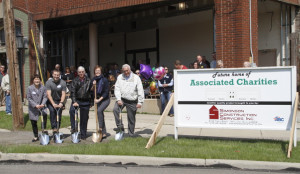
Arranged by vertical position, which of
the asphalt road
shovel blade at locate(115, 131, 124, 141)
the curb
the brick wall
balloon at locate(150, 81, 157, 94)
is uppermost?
the brick wall

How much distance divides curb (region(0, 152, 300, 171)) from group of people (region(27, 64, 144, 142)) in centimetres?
145

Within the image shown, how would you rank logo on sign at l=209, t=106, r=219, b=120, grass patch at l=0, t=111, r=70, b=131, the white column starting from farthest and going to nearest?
the white column → grass patch at l=0, t=111, r=70, b=131 → logo on sign at l=209, t=106, r=219, b=120

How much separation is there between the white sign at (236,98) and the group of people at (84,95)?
108cm

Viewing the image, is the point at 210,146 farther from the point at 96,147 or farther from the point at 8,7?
the point at 8,7

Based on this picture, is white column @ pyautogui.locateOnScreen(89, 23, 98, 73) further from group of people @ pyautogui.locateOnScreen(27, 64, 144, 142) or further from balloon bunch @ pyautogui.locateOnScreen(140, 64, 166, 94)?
group of people @ pyautogui.locateOnScreen(27, 64, 144, 142)

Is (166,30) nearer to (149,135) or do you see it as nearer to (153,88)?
→ (153,88)

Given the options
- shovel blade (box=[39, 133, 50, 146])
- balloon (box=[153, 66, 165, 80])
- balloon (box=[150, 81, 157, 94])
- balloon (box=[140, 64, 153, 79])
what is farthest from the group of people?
balloon (box=[140, 64, 153, 79])

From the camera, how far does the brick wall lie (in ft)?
34.9

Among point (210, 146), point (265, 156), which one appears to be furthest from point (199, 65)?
point (265, 156)

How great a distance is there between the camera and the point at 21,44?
14969 millimetres

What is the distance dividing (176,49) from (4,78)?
7.50m

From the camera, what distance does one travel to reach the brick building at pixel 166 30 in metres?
10.9

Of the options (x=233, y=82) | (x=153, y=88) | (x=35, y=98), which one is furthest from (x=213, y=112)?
(x=153, y=88)

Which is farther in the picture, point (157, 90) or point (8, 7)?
point (157, 90)
